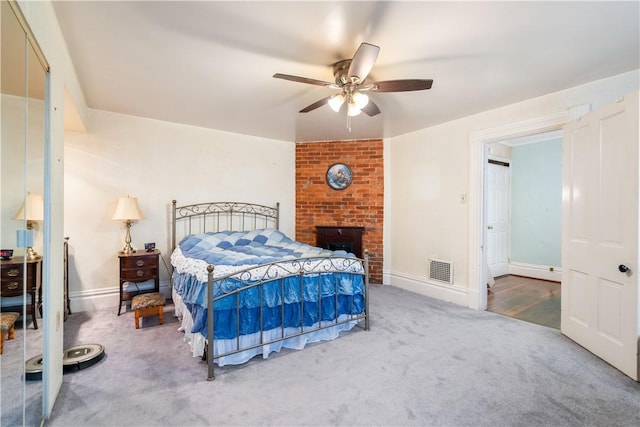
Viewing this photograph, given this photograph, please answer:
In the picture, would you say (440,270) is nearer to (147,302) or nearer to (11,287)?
(147,302)

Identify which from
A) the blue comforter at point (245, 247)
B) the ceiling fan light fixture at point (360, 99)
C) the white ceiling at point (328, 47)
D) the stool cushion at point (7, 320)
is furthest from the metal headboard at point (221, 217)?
the stool cushion at point (7, 320)

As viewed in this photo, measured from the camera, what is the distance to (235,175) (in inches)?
185

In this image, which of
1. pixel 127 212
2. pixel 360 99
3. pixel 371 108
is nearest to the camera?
pixel 360 99

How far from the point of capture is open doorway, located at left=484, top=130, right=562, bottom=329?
527 centimetres

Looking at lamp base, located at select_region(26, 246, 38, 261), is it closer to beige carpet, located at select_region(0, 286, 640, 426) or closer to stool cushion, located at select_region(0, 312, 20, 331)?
stool cushion, located at select_region(0, 312, 20, 331)

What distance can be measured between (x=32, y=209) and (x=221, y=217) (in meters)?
3.05

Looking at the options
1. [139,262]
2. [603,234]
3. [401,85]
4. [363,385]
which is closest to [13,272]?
[363,385]

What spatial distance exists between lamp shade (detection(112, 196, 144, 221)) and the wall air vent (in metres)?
3.97

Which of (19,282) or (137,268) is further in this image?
(137,268)

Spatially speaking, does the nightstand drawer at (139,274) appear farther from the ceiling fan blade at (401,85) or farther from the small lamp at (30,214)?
the ceiling fan blade at (401,85)

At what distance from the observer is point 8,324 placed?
1230mm

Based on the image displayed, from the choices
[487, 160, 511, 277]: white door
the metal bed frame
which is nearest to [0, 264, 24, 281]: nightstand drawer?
the metal bed frame

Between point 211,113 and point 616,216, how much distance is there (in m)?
4.21

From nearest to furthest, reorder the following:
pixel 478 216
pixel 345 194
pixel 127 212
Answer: pixel 127 212 → pixel 478 216 → pixel 345 194
